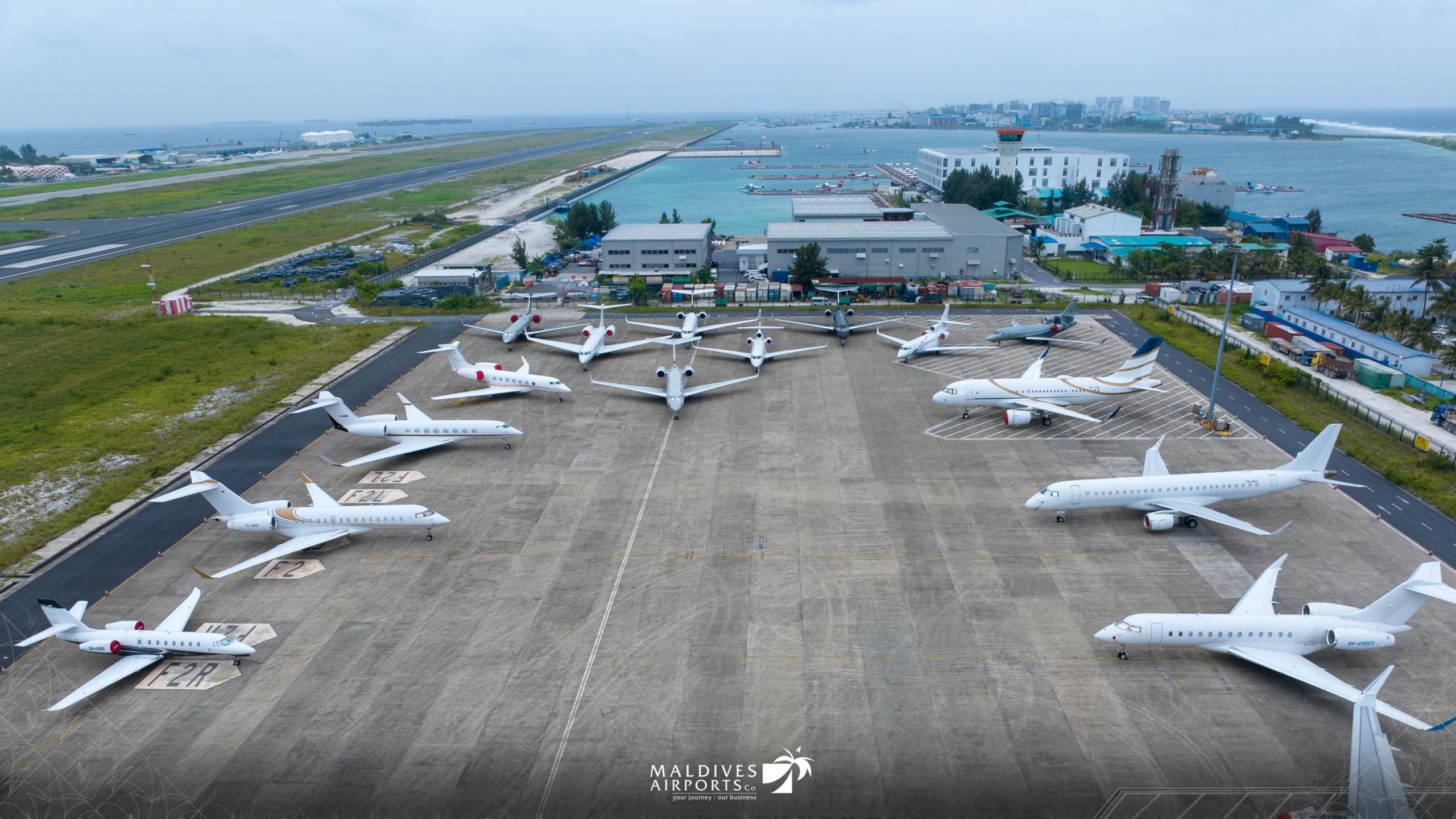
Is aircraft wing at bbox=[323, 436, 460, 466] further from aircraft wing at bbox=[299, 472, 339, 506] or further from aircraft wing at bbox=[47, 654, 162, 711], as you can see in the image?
aircraft wing at bbox=[47, 654, 162, 711]

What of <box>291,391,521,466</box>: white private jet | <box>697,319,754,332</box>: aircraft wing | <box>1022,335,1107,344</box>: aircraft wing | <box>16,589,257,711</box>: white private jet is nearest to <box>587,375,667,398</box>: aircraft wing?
<box>291,391,521,466</box>: white private jet

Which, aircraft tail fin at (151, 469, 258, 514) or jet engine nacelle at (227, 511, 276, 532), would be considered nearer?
aircraft tail fin at (151, 469, 258, 514)

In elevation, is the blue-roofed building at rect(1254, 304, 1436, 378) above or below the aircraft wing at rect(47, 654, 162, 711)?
above

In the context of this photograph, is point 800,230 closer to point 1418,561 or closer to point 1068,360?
point 1068,360

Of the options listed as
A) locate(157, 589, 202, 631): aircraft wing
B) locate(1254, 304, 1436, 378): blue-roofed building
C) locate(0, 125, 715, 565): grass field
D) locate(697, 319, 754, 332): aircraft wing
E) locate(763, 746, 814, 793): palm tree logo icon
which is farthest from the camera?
locate(697, 319, 754, 332): aircraft wing

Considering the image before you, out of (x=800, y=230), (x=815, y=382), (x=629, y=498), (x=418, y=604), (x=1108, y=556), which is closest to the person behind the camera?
(x=418, y=604)

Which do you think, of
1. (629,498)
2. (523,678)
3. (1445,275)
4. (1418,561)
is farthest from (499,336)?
(1445,275)
